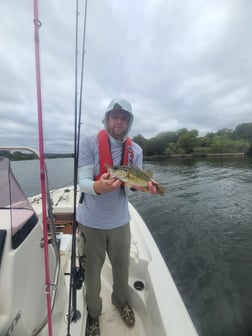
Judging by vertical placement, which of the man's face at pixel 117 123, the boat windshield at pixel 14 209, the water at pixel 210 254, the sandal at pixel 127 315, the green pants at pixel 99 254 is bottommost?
the water at pixel 210 254

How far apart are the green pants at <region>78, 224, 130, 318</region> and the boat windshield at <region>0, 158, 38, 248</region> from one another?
0.74m

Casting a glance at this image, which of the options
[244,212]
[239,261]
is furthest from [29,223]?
[244,212]

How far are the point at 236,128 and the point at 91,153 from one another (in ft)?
341

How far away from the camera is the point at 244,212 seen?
8.95 metres

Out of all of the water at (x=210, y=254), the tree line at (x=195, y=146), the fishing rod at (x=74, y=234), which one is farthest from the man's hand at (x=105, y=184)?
the tree line at (x=195, y=146)

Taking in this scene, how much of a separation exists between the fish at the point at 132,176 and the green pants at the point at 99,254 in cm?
55

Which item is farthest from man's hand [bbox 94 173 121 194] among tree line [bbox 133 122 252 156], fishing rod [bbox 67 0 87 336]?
tree line [bbox 133 122 252 156]

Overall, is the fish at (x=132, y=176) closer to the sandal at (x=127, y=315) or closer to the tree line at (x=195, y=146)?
the sandal at (x=127, y=315)

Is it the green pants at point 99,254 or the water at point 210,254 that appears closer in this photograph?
the green pants at point 99,254

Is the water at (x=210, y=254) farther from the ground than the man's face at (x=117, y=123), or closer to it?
closer to it

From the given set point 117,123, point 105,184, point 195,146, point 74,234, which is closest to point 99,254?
point 74,234

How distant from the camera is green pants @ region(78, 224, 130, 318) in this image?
212 centimetres

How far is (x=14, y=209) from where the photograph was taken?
1.47 m

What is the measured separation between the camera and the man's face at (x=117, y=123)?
2121mm
